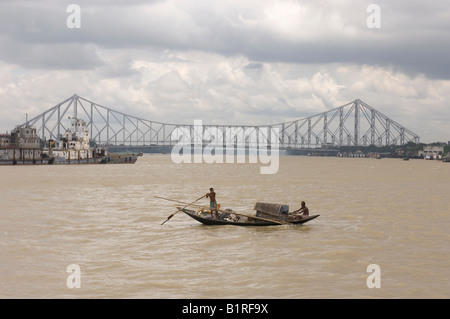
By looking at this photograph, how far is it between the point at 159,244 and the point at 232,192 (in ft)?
80.0

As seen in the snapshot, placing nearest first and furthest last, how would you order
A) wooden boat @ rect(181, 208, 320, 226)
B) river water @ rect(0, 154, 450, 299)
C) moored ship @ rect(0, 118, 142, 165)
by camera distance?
river water @ rect(0, 154, 450, 299)
wooden boat @ rect(181, 208, 320, 226)
moored ship @ rect(0, 118, 142, 165)

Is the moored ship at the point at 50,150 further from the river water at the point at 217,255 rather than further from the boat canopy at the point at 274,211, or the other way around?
the boat canopy at the point at 274,211

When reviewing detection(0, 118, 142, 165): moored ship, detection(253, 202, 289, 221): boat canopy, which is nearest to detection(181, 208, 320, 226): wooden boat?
detection(253, 202, 289, 221): boat canopy

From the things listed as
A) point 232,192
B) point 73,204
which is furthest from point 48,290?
point 232,192

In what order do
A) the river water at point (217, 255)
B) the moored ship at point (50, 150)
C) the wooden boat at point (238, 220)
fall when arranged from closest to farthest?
the river water at point (217, 255) < the wooden boat at point (238, 220) < the moored ship at point (50, 150)

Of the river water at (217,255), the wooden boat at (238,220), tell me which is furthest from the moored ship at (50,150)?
the wooden boat at (238,220)

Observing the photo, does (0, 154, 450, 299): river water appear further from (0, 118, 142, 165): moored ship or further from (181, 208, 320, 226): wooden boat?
(0, 118, 142, 165): moored ship

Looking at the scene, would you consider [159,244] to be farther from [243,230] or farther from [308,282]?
[308,282]

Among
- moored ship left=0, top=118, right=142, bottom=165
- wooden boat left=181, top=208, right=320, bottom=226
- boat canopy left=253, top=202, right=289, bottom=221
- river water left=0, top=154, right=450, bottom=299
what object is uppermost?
moored ship left=0, top=118, right=142, bottom=165

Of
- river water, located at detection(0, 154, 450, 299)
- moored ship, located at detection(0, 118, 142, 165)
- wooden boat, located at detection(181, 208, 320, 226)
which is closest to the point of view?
river water, located at detection(0, 154, 450, 299)

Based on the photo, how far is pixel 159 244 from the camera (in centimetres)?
1872

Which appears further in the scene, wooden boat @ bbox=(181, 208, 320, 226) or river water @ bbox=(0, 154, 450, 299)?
wooden boat @ bbox=(181, 208, 320, 226)

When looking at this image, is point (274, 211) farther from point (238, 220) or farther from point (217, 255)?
point (217, 255)

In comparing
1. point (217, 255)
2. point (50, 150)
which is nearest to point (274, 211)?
point (217, 255)
